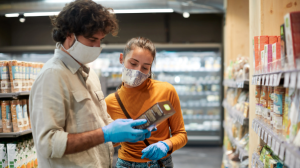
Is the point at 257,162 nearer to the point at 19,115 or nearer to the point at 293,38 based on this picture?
the point at 293,38

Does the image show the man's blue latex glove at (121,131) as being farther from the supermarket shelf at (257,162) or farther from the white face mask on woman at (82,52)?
the supermarket shelf at (257,162)

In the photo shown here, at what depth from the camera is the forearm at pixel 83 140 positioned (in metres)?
1.18

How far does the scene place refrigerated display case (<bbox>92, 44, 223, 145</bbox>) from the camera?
6.55m

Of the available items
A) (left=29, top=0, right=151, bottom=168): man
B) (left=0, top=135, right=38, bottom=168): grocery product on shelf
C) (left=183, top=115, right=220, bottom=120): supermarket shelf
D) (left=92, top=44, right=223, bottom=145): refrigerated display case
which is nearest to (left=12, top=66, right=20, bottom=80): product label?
(left=0, top=135, right=38, bottom=168): grocery product on shelf

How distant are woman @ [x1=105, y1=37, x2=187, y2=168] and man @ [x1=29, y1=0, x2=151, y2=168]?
0.30 meters

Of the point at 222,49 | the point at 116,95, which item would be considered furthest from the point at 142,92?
the point at 222,49

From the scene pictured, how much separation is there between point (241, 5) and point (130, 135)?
3.69 meters

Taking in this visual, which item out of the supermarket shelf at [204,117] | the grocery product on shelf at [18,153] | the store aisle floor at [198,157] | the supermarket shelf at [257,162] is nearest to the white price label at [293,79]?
the supermarket shelf at [257,162]

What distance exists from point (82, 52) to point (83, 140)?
466mm

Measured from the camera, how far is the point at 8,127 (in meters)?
2.90

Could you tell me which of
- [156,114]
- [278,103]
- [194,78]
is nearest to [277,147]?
[278,103]

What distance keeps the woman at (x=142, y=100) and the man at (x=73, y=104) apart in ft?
0.97

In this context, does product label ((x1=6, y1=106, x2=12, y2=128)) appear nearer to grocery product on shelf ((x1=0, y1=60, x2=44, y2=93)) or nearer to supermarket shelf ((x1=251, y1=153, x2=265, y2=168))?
grocery product on shelf ((x1=0, y1=60, x2=44, y2=93))

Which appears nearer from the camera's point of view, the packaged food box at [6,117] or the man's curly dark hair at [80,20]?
the man's curly dark hair at [80,20]
